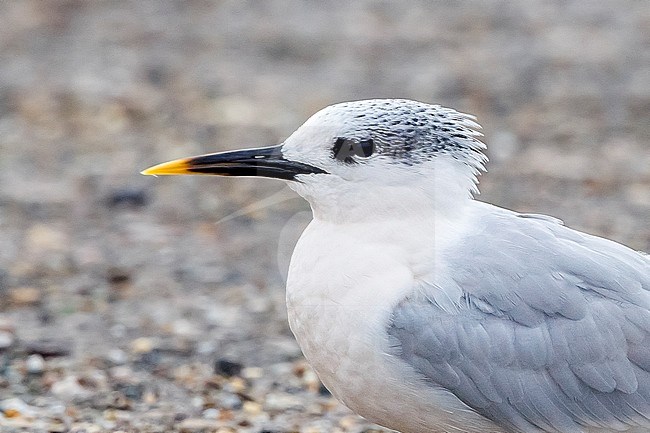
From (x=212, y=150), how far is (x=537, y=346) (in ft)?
15.6

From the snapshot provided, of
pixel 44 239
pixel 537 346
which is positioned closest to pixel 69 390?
pixel 44 239

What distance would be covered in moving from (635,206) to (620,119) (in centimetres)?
182

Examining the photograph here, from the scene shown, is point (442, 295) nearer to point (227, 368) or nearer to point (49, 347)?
point (227, 368)

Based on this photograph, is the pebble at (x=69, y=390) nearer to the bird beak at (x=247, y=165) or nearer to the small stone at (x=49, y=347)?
the small stone at (x=49, y=347)

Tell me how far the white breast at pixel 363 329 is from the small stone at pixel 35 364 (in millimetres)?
1644

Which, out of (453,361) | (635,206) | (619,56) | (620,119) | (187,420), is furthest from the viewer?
(619,56)

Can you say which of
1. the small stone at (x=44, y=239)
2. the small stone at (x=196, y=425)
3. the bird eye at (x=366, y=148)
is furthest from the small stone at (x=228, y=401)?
the small stone at (x=44, y=239)

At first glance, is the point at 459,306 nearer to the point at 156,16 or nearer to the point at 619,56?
the point at 619,56

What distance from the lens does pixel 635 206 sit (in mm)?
7336

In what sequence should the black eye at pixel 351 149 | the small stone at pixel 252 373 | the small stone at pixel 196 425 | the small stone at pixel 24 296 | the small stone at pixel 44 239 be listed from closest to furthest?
the black eye at pixel 351 149 < the small stone at pixel 196 425 < the small stone at pixel 252 373 < the small stone at pixel 24 296 < the small stone at pixel 44 239

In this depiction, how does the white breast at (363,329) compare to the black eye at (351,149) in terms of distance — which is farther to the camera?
the black eye at (351,149)

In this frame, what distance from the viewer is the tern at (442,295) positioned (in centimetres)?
374

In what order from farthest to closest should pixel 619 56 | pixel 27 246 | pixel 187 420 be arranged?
pixel 619 56
pixel 27 246
pixel 187 420

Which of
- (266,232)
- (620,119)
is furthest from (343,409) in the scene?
(620,119)
